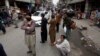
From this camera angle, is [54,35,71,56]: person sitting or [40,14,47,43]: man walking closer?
[54,35,71,56]: person sitting

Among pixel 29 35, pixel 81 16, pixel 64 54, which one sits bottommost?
pixel 81 16

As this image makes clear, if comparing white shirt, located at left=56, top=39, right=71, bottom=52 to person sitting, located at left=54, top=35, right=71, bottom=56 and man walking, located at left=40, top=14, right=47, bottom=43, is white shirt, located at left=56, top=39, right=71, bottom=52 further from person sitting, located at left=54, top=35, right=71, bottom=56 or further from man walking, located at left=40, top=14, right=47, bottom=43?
man walking, located at left=40, top=14, right=47, bottom=43

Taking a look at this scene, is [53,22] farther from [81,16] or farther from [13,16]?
[81,16]

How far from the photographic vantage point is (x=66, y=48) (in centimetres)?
654

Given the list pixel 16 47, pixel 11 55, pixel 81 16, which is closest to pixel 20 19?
pixel 81 16

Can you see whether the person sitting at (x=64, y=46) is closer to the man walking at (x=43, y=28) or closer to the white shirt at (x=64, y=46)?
the white shirt at (x=64, y=46)

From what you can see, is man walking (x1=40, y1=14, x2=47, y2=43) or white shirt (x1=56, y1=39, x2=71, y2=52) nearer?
white shirt (x1=56, y1=39, x2=71, y2=52)

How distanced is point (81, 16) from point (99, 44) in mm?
20618

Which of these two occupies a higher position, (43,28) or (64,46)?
(64,46)

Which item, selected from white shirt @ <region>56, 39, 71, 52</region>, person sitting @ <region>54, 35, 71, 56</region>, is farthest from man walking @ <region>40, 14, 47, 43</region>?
white shirt @ <region>56, 39, 71, 52</region>

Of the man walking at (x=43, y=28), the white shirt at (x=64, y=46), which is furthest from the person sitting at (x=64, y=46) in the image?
the man walking at (x=43, y=28)

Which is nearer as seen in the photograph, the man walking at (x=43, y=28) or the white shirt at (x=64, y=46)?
the white shirt at (x=64, y=46)

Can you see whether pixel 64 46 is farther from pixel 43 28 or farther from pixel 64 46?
pixel 43 28

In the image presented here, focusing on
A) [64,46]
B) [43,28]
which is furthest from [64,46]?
[43,28]
